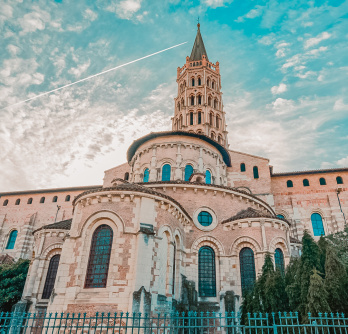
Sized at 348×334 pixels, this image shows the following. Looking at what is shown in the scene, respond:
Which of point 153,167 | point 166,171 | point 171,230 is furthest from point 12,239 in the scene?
point 171,230

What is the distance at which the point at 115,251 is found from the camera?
569 inches

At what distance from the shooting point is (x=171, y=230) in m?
17.2

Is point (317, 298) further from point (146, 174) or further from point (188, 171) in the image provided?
point (146, 174)

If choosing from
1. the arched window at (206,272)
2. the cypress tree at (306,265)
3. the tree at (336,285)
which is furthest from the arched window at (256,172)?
the tree at (336,285)

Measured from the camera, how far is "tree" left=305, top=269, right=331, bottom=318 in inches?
357

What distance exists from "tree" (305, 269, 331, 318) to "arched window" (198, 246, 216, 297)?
10410 millimetres

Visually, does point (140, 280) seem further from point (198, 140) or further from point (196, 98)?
point (196, 98)

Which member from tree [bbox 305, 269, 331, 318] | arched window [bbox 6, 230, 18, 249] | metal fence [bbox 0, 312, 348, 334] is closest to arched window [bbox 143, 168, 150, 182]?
metal fence [bbox 0, 312, 348, 334]

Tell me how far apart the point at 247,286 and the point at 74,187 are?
26.6 meters

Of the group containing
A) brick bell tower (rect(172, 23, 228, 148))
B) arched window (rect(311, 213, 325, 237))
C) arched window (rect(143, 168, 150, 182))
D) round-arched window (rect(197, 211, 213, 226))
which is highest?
brick bell tower (rect(172, 23, 228, 148))

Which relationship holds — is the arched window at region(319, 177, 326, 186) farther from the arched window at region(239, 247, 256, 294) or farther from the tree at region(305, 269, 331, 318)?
the tree at region(305, 269, 331, 318)

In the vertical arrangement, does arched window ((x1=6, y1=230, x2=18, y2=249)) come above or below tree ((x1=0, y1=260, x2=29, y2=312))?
above

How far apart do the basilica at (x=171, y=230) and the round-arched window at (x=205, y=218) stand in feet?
0.23

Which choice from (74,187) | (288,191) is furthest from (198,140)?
(74,187)
